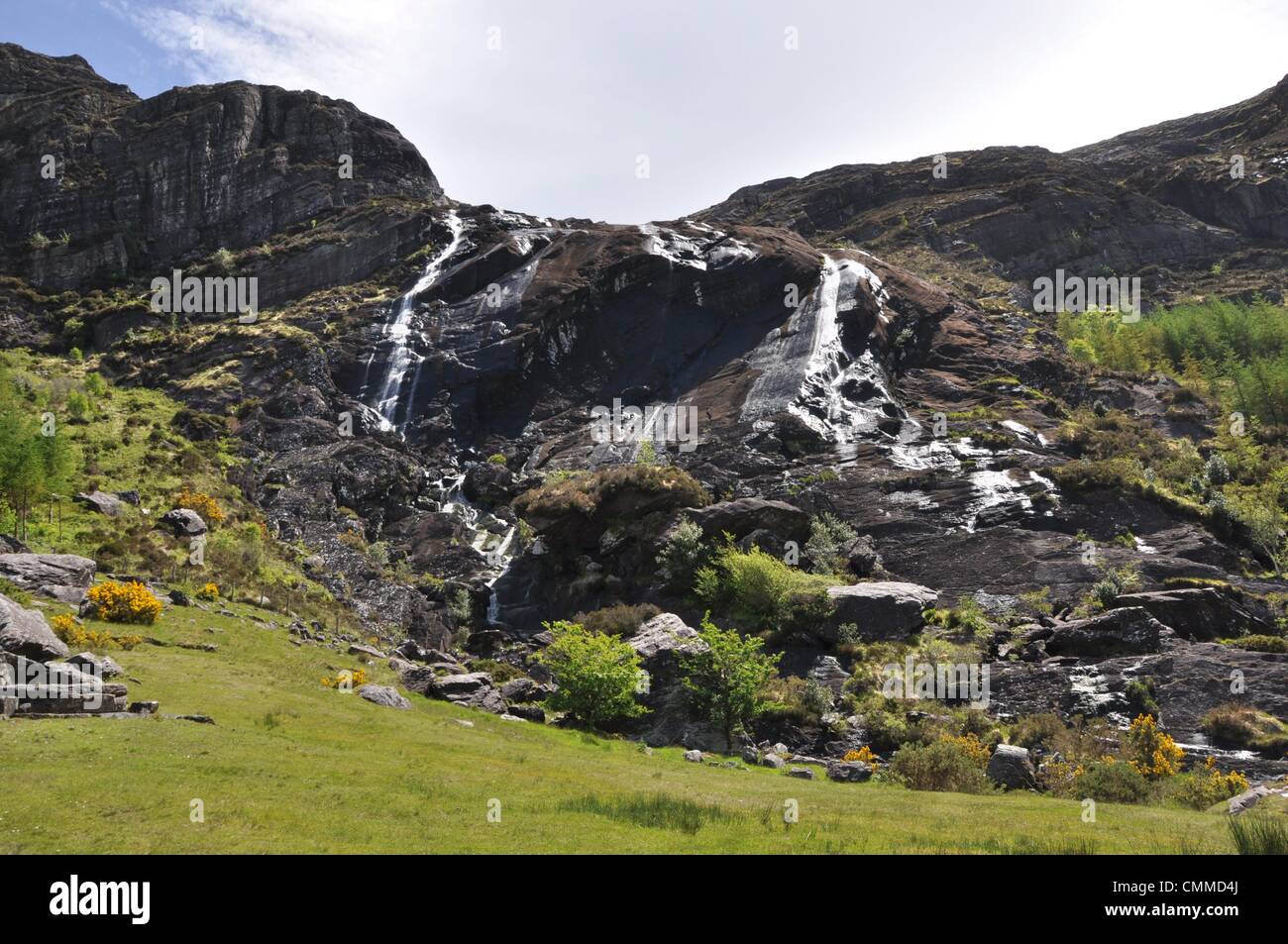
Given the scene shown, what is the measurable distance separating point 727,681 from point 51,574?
32.4m

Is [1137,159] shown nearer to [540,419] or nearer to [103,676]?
[540,419]

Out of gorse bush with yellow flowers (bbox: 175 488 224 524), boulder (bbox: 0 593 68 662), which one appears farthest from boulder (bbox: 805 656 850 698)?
gorse bush with yellow flowers (bbox: 175 488 224 524)

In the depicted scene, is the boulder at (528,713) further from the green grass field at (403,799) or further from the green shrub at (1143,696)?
the green shrub at (1143,696)

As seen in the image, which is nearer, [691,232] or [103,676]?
[103,676]

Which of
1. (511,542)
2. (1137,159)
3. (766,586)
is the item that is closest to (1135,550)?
(766,586)

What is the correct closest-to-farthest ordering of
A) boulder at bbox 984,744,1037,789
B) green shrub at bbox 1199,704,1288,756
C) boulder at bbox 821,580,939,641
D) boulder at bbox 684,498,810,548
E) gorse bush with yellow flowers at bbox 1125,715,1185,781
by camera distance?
boulder at bbox 984,744,1037,789 → gorse bush with yellow flowers at bbox 1125,715,1185,781 → green shrub at bbox 1199,704,1288,756 → boulder at bbox 821,580,939,641 → boulder at bbox 684,498,810,548

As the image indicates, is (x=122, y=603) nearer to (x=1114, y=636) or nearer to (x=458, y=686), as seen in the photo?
(x=458, y=686)

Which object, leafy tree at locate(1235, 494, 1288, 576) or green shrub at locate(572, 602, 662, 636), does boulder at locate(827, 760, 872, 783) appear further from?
leafy tree at locate(1235, 494, 1288, 576)

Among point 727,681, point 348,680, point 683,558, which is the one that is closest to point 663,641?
point 727,681

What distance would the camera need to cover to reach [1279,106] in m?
167

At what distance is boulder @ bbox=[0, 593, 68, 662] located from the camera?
26266 mm

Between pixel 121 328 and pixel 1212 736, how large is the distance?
4654 inches

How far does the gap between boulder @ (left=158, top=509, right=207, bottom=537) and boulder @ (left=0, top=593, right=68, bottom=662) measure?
25185 mm

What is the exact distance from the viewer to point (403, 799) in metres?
19.6
